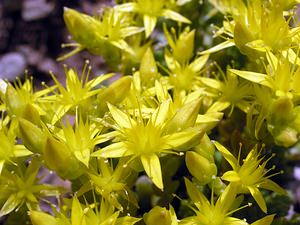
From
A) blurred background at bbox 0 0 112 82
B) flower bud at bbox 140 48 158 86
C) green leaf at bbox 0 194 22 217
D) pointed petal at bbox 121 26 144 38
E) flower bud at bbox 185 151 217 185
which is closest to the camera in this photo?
flower bud at bbox 185 151 217 185

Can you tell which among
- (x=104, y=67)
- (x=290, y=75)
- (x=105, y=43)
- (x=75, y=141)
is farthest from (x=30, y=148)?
(x=104, y=67)

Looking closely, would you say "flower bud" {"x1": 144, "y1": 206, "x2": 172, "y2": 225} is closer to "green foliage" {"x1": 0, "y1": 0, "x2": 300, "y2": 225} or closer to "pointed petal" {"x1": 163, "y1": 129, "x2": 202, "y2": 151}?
"green foliage" {"x1": 0, "y1": 0, "x2": 300, "y2": 225}

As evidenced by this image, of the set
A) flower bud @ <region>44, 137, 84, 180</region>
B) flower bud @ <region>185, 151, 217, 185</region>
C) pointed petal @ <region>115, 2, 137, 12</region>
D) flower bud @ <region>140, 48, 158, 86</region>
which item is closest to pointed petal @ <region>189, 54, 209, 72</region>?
flower bud @ <region>140, 48, 158, 86</region>

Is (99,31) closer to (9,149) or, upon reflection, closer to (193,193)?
(9,149)

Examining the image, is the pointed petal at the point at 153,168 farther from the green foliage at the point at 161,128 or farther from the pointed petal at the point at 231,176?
the pointed petal at the point at 231,176

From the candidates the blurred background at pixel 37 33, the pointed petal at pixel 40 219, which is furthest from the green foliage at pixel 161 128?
the blurred background at pixel 37 33

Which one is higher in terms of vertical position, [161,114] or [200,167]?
[161,114]

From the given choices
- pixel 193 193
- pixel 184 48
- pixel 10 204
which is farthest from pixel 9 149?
pixel 184 48
